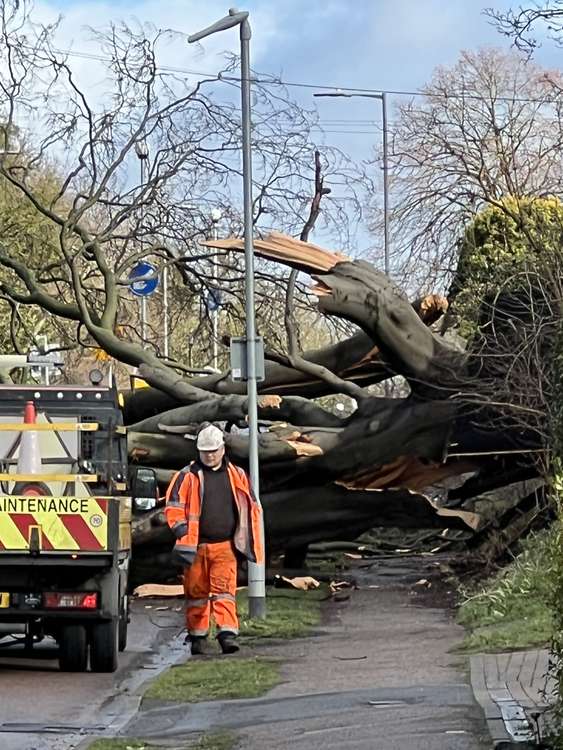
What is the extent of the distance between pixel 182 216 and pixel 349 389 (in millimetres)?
4227

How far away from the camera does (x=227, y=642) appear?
1350 centimetres

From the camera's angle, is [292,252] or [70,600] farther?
[292,252]

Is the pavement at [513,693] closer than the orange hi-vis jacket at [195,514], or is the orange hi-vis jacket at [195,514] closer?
the pavement at [513,693]

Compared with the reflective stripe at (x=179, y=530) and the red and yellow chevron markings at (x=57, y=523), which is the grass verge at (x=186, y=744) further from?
the reflective stripe at (x=179, y=530)

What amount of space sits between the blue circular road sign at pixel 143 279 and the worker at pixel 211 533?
868 cm

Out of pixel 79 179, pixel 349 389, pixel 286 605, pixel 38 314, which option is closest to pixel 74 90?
pixel 79 179

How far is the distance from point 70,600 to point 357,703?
3.46 m

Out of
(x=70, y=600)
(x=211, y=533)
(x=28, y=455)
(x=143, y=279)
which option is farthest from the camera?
(x=143, y=279)

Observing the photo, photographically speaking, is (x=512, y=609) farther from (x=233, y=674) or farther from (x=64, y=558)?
(x=64, y=558)

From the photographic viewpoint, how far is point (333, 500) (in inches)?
797

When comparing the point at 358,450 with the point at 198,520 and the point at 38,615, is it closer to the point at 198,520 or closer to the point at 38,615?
the point at 198,520

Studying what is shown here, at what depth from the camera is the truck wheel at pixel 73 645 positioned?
1276 centimetres

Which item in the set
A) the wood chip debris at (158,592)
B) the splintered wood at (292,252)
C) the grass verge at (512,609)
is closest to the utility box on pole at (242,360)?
the splintered wood at (292,252)

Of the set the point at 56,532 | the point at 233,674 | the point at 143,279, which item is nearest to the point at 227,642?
the point at 233,674
